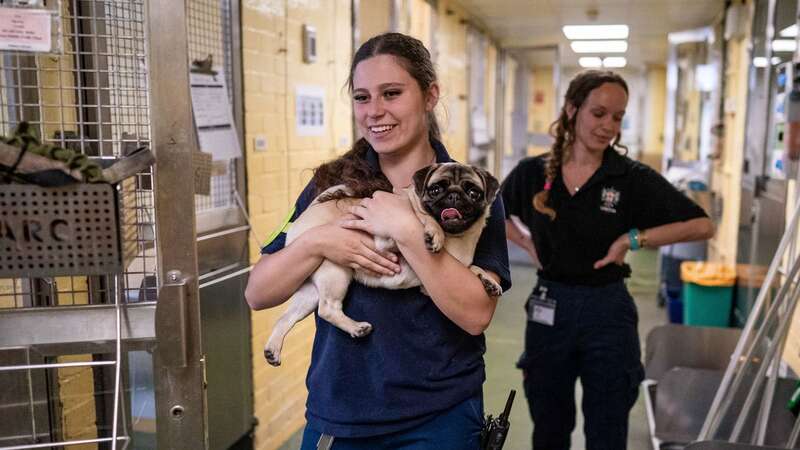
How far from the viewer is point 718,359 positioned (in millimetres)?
3611

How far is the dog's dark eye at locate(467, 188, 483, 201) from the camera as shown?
129 cm

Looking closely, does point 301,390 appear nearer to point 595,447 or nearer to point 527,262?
point 595,447

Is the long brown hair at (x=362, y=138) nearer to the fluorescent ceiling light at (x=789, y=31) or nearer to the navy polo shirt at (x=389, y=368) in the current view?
the navy polo shirt at (x=389, y=368)

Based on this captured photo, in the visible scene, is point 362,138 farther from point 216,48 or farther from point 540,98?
point 540,98

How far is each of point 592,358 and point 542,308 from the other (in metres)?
0.23

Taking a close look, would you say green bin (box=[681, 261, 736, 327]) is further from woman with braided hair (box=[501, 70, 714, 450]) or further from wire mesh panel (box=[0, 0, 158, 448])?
wire mesh panel (box=[0, 0, 158, 448])

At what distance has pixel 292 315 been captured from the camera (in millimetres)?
1382

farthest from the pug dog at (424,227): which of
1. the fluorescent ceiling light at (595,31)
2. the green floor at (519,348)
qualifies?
the fluorescent ceiling light at (595,31)

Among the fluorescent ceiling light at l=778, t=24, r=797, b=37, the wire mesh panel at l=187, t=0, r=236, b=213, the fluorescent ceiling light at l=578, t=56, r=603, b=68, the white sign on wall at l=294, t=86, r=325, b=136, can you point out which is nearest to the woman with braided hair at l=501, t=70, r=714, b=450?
the wire mesh panel at l=187, t=0, r=236, b=213

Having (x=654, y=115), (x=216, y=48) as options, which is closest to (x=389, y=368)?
(x=216, y=48)

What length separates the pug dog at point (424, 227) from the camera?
1258 mm

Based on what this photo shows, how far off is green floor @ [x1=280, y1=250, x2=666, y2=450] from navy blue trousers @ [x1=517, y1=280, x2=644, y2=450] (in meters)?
0.25

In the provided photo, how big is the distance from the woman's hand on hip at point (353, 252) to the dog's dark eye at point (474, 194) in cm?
19

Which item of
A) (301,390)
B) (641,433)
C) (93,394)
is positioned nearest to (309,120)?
(301,390)
